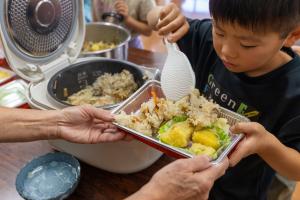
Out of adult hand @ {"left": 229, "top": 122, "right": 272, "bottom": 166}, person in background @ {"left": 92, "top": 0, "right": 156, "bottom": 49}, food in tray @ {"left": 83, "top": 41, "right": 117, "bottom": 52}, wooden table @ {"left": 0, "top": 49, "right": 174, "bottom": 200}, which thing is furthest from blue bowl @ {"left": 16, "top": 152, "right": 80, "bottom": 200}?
person in background @ {"left": 92, "top": 0, "right": 156, "bottom": 49}

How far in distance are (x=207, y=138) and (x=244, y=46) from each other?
0.25m

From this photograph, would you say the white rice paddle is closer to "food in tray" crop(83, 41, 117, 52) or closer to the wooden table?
the wooden table

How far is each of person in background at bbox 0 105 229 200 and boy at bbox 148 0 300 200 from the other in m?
0.10

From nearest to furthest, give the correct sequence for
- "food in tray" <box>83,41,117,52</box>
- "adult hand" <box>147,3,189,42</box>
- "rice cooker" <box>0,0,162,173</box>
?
"rice cooker" <box>0,0,162,173</box>, "adult hand" <box>147,3,189,42</box>, "food in tray" <box>83,41,117,52</box>

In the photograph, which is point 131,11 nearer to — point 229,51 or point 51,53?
point 51,53

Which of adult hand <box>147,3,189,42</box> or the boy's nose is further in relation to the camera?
adult hand <box>147,3,189,42</box>

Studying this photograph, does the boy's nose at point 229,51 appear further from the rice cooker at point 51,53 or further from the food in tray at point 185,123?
the rice cooker at point 51,53

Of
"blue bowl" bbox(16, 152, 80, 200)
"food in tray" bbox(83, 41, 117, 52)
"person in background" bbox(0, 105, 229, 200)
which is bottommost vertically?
"blue bowl" bbox(16, 152, 80, 200)

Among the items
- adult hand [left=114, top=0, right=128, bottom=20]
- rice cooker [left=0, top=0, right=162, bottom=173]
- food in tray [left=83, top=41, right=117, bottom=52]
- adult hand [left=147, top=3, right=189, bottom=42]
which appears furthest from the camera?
adult hand [left=114, top=0, right=128, bottom=20]

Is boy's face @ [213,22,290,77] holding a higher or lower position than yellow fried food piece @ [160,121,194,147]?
higher

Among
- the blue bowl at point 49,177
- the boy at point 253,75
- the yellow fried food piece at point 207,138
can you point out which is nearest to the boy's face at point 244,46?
the boy at point 253,75

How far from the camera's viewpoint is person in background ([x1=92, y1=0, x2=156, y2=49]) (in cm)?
187

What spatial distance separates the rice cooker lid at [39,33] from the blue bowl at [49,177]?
1.04 feet

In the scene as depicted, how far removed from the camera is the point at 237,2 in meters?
0.69
